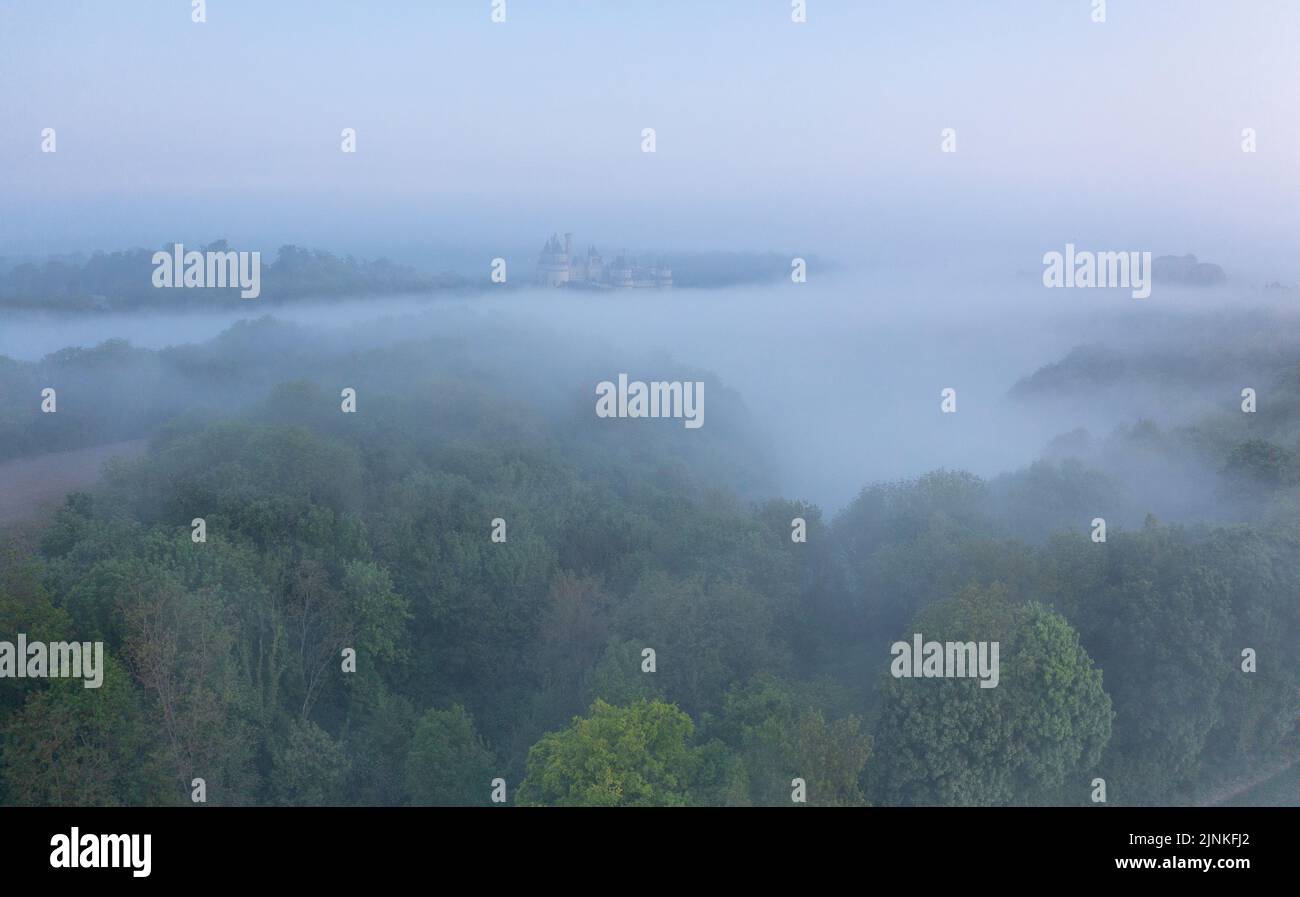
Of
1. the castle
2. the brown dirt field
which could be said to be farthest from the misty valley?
the castle

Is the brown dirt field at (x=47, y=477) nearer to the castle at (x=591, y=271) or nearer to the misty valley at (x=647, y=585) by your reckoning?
the misty valley at (x=647, y=585)

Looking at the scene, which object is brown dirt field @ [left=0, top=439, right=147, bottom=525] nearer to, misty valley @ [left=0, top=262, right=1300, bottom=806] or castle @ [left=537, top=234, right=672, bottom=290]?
misty valley @ [left=0, top=262, right=1300, bottom=806]

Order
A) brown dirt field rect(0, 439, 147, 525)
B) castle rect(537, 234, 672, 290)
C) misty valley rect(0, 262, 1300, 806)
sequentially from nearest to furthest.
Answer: misty valley rect(0, 262, 1300, 806) < brown dirt field rect(0, 439, 147, 525) < castle rect(537, 234, 672, 290)

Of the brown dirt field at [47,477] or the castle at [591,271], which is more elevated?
the castle at [591,271]

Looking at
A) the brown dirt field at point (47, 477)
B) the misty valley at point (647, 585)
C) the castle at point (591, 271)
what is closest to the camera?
the misty valley at point (647, 585)

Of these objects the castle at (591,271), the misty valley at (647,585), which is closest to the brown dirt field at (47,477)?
the misty valley at (647,585)

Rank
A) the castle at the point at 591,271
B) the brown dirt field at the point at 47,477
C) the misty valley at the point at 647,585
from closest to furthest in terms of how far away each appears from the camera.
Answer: the misty valley at the point at 647,585 < the brown dirt field at the point at 47,477 < the castle at the point at 591,271

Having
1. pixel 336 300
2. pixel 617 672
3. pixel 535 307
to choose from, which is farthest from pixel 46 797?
pixel 336 300
